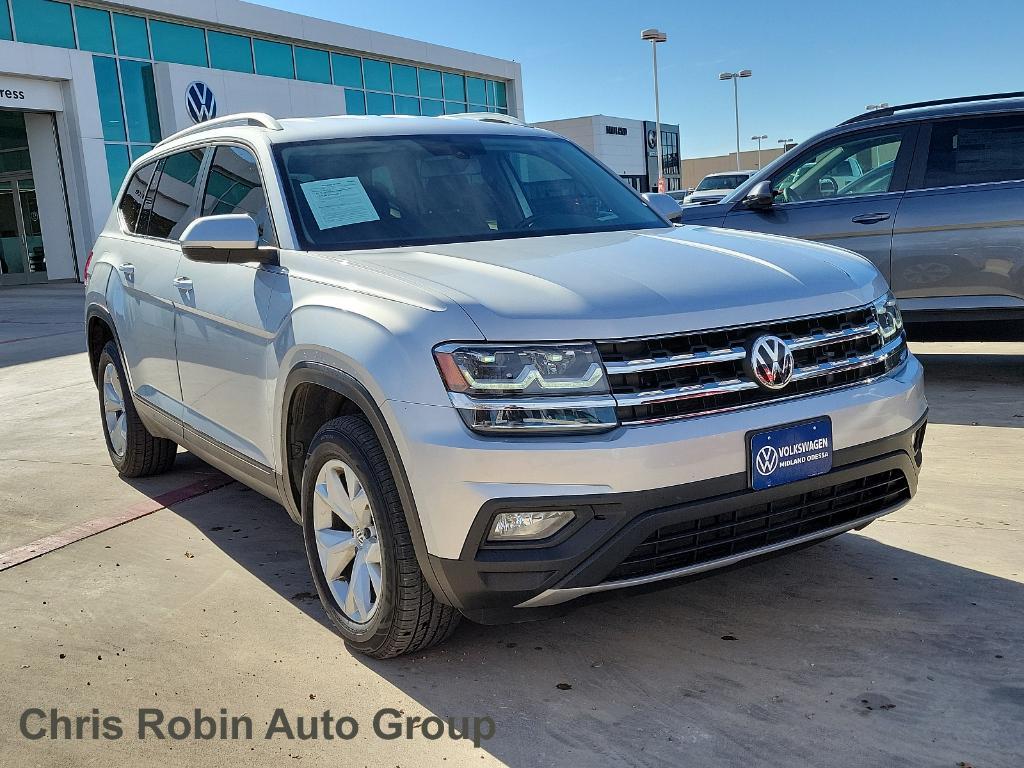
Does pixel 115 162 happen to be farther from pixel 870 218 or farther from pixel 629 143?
pixel 629 143

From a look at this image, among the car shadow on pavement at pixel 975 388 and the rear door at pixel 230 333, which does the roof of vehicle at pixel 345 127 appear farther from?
the car shadow on pavement at pixel 975 388

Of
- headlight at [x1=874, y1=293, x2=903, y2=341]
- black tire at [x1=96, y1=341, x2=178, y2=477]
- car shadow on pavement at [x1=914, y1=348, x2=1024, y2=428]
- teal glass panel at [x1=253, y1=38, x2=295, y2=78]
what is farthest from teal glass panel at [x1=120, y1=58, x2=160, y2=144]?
headlight at [x1=874, y1=293, x2=903, y2=341]

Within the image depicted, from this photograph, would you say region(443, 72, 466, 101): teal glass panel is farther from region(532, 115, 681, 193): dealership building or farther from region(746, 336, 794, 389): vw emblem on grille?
region(746, 336, 794, 389): vw emblem on grille

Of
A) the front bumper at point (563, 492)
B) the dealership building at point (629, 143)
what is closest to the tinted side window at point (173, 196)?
the front bumper at point (563, 492)

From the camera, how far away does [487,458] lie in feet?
8.87

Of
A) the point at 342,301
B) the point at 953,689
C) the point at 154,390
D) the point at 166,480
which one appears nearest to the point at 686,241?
the point at 342,301

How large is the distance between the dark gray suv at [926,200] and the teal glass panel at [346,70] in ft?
80.6

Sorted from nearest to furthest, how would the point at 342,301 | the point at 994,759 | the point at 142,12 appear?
the point at 994,759, the point at 342,301, the point at 142,12

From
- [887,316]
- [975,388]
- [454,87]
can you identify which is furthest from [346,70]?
[887,316]

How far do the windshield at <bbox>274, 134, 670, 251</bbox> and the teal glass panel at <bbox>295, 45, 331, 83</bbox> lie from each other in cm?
2576

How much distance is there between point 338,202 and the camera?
3791mm

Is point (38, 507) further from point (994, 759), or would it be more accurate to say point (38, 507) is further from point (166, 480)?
point (994, 759)

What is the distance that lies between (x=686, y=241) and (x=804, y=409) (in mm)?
916

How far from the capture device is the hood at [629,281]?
2.79 meters
